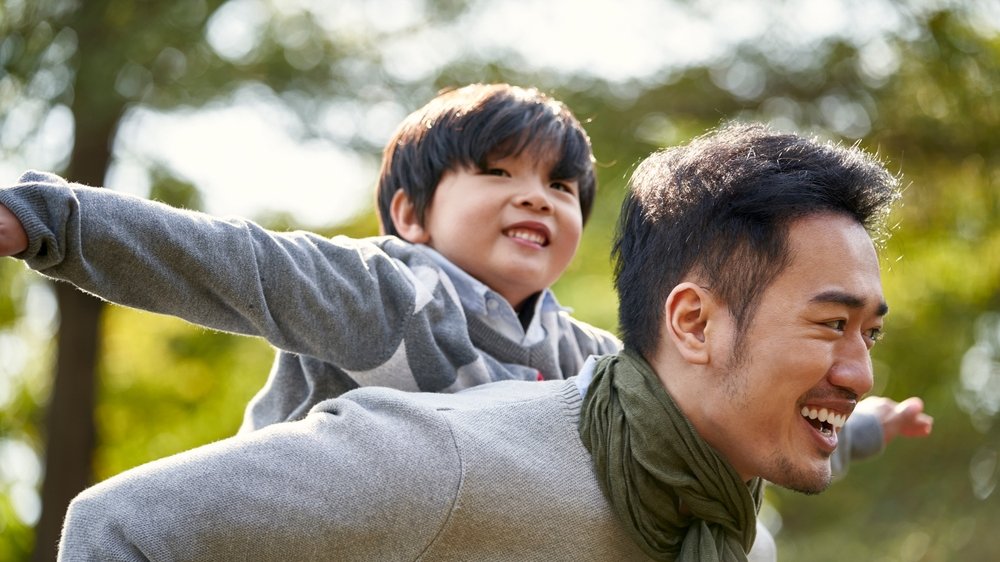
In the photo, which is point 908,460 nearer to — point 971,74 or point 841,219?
point 971,74

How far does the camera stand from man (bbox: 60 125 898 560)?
143 centimetres

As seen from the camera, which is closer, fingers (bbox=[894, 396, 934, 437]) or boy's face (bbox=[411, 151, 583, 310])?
boy's face (bbox=[411, 151, 583, 310])

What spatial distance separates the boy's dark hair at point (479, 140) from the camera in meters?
2.04

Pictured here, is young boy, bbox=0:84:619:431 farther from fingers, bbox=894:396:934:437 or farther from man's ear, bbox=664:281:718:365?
fingers, bbox=894:396:934:437

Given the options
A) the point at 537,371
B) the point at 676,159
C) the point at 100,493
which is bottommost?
the point at 100,493

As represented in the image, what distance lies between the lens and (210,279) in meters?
1.55

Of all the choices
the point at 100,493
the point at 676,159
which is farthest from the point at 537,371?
the point at 100,493

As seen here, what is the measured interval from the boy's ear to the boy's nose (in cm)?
19

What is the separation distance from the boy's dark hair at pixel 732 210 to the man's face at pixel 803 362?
0.07 feet

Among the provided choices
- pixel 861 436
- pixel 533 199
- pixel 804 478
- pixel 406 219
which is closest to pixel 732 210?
pixel 804 478

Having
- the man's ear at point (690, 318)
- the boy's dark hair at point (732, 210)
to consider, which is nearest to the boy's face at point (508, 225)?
the boy's dark hair at point (732, 210)

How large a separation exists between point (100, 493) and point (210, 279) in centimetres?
32

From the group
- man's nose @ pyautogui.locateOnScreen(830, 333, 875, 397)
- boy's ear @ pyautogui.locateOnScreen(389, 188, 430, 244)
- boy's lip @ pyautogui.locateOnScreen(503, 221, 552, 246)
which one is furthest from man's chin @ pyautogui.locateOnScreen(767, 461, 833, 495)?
boy's ear @ pyautogui.locateOnScreen(389, 188, 430, 244)

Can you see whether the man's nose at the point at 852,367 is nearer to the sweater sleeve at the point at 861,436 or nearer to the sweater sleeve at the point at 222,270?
the sweater sleeve at the point at 222,270
